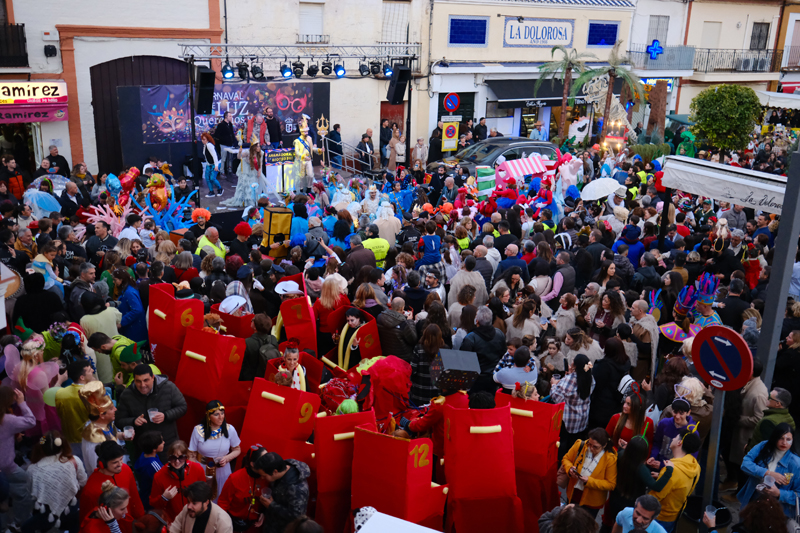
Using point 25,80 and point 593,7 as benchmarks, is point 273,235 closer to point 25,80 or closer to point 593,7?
point 25,80

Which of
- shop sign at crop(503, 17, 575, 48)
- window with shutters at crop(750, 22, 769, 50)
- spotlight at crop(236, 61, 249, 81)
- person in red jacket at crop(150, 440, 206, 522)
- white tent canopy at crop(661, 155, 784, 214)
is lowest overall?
person in red jacket at crop(150, 440, 206, 522)

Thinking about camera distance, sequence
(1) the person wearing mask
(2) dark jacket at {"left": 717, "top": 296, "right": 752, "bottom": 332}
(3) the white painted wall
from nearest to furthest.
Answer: (1) the person wearing mask
(2) dark jacket at {"left": 717, "top": 296, "right": 752, "bottom": 332}
(3) the white painted wall

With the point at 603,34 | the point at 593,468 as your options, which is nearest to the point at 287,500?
the point at 593,468

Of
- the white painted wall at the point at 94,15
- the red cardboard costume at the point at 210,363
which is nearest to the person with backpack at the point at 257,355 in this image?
the red cardboard costume at the point at 210,363

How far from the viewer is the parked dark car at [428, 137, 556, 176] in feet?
56.2

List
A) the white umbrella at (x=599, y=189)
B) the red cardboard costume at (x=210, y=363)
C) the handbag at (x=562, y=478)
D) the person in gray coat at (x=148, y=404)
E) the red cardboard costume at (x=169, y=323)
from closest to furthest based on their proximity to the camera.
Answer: the handbag at (x=562, y=478), the person in gray coat at (x=148, y=404), the red cardboard costume at (x=210, y=363), the red cardboard costume at (x=169, y=323), the white umbrella at (x=599, y=189)

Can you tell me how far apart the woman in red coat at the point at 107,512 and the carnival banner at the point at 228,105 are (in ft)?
42.2

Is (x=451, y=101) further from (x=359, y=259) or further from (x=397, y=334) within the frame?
(x=397, y=334)

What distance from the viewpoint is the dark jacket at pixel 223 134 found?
642 inches

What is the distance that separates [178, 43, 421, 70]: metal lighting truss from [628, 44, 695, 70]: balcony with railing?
10.1 metres

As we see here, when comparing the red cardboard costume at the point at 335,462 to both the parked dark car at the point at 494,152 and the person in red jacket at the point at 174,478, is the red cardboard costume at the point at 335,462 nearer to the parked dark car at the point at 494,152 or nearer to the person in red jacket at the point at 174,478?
the person in red jacket at the point at 174,478

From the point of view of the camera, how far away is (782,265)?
550 cm

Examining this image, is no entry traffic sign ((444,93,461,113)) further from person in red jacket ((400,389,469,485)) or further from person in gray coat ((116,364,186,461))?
person in gray coat ((116,364,186,461))

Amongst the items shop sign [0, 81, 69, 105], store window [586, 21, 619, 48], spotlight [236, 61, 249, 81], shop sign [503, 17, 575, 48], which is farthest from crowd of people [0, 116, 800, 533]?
store window [586, 21, 619, 48]
